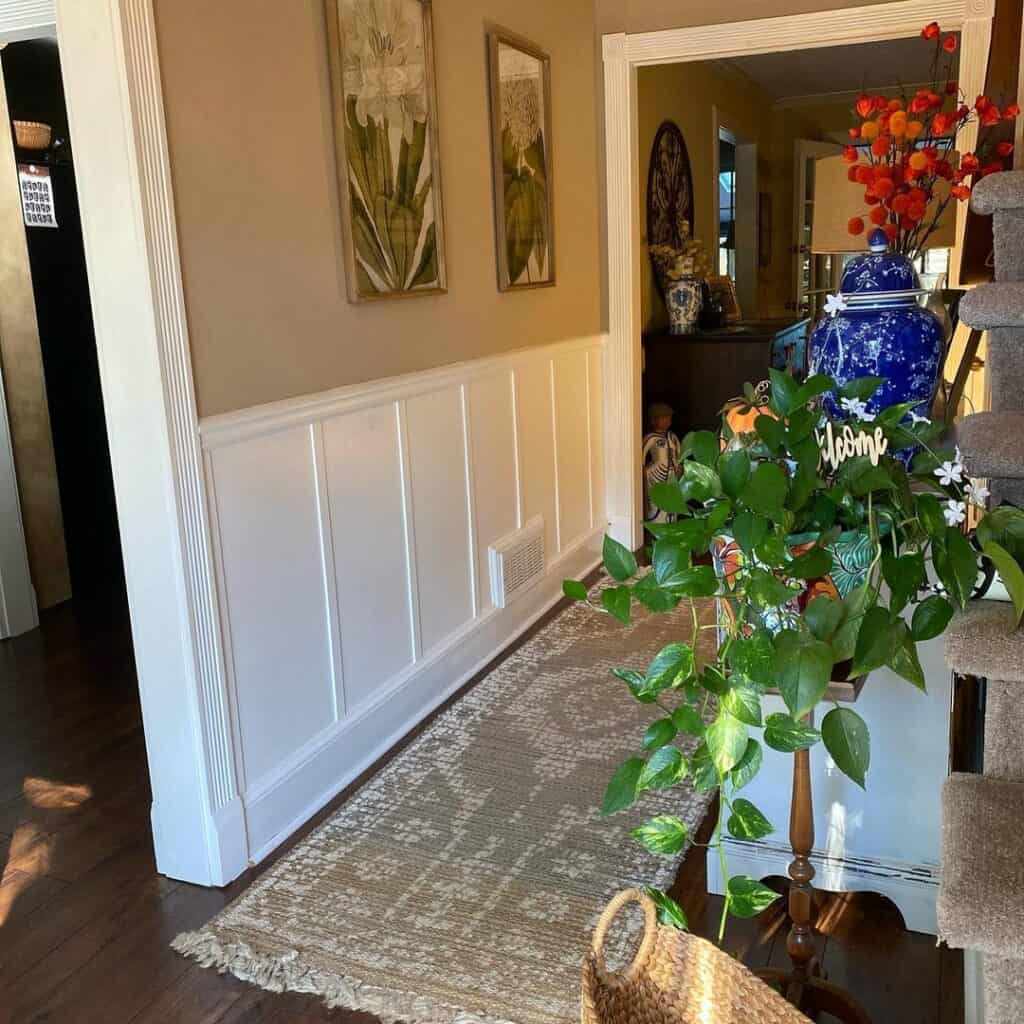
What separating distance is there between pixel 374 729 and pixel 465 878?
67 cm

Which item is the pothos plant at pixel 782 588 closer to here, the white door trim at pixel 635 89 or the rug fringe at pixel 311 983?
the rug fringe at pixel 311 983

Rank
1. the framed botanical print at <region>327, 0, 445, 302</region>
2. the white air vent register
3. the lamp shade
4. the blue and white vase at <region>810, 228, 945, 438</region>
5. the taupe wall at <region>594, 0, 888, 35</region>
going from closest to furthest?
the blue and white vase at <region>810, 228, 945, 438</region> < the framed botanical print at <region>327, 0, 445, 302</region> < the lamp shade < the white air vent register < the taupe wall at <region>594, 0, 888, 35</region>

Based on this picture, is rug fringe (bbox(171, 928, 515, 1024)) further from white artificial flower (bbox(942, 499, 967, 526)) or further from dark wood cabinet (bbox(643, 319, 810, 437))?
dark wood cabinet (bbox(643, 319, 810, 437))

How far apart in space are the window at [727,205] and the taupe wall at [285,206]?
3630 mm

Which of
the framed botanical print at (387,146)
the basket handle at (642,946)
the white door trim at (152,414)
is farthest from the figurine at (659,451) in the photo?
the basket handle at (642,946)

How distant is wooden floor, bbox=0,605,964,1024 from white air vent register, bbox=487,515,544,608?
3.69ft

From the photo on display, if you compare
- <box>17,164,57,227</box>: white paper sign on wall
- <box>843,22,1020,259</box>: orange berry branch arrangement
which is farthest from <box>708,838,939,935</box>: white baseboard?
<box>17,164,57,227</box>: white paper sign on wall

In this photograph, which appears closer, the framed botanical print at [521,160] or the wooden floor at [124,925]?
the wooden floor at [124,925]

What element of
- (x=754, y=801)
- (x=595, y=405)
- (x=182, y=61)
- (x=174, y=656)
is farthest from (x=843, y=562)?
(x=595, y=405)

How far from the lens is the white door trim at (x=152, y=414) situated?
1.92 m

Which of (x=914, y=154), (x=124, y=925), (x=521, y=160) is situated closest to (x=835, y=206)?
(x=914, y=154)

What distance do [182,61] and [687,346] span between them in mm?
3276

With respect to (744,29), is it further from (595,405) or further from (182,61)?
(182,61)

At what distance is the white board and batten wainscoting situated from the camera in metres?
2.31
